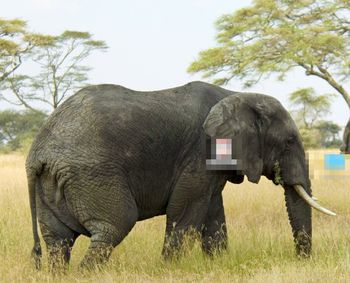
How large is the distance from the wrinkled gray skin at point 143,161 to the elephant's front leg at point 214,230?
20cm

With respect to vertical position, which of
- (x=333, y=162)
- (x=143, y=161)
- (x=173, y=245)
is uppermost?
(x=143, y=161)

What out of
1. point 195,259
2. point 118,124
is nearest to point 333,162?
point 195,259

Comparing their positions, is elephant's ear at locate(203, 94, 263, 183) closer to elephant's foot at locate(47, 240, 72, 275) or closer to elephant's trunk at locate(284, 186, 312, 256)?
elephant's trunk at locate(284, 186, 312, 256)

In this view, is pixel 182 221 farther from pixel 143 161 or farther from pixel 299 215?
pixel 299 215

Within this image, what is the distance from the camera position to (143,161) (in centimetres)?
498

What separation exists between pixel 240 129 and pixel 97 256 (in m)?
1.58

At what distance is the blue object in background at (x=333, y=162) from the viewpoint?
15055 millimetres

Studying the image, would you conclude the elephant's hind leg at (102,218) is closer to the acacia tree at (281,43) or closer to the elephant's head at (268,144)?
the elephant's head at (268,144)

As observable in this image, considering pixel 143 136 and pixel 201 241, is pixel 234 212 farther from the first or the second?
pixel 143 136

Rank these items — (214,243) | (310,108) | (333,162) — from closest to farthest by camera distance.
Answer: (214,243)
(333,162)
(310,108)

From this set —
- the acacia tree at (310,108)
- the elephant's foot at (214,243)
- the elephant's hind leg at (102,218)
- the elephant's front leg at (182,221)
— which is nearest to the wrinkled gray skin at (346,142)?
the elephant's foot at (214,243)

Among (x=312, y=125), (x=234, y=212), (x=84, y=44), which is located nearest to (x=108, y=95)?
(x=234, y=212)

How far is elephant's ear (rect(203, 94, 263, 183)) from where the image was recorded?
16.5 feet

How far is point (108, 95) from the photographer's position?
507 cm
